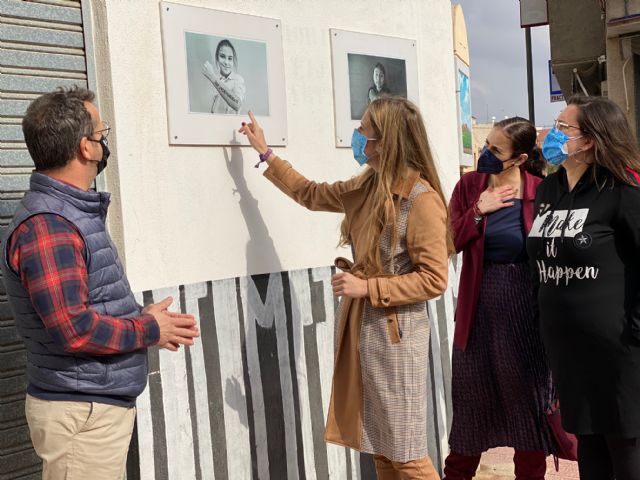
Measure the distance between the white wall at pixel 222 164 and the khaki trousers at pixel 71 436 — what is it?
931mm

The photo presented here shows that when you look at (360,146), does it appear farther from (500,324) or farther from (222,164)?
(500,324)

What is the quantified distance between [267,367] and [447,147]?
214 centimetres

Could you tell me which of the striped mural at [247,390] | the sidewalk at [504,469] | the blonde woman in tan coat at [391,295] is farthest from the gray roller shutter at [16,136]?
the sidewalk at [504,469]

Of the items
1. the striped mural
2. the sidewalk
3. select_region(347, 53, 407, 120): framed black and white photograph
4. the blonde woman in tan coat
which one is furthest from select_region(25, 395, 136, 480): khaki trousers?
the sidewalk

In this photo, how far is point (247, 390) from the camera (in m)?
3.72

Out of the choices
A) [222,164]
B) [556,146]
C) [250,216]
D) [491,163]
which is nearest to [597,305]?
[556,146]

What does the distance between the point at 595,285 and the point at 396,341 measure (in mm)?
822

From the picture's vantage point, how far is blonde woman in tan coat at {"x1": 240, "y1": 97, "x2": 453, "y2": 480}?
3115mm

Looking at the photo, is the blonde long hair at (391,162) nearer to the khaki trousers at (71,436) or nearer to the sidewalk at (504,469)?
the khaki trousers at (71,436)

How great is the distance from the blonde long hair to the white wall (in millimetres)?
749

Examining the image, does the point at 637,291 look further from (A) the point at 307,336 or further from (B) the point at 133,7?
(B) the point at 133,7

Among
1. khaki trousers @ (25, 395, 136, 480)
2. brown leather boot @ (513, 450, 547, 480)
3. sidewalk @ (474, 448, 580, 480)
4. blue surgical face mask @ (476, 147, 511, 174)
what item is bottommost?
sidewalk @ (474, 448, 580, 480)

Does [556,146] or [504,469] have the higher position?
[556,146]

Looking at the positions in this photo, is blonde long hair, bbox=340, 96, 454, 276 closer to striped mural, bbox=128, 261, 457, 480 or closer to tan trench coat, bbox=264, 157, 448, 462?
tan trench coat, bbox=264, 157, 448, 462
